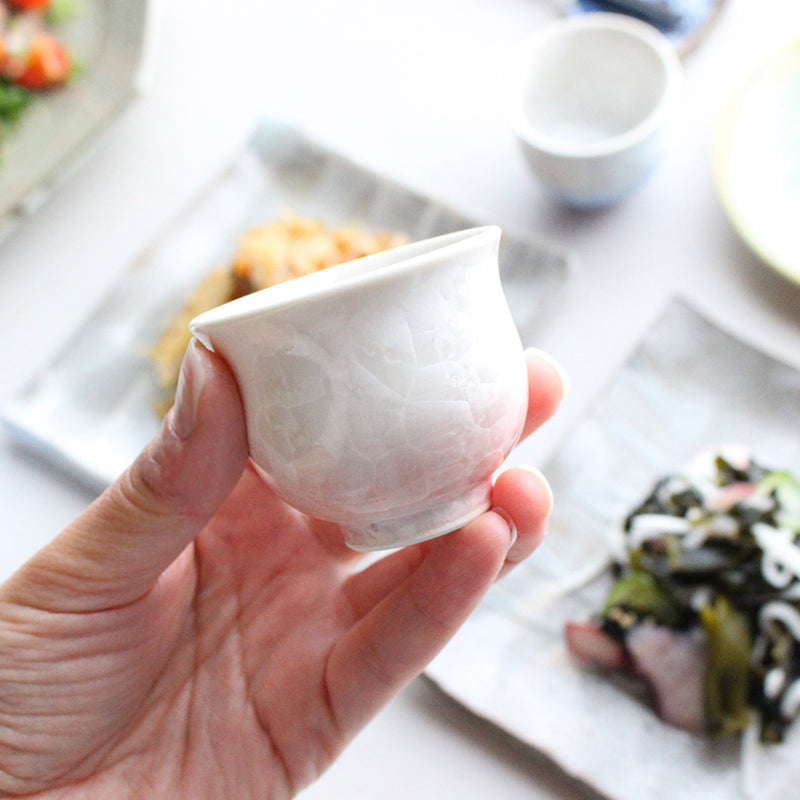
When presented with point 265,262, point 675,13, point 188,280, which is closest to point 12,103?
point 188,280

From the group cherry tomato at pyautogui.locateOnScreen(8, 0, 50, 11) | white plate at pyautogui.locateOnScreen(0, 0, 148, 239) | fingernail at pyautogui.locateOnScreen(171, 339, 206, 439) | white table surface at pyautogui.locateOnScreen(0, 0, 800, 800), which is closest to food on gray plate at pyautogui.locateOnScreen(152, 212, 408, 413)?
white table surface at pyautogui.locateOnScreen(0, 0, 800, 800)

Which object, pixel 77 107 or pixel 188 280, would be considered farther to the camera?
pixel 77 107

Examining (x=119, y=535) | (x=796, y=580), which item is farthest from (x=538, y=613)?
(x=119, y=535)

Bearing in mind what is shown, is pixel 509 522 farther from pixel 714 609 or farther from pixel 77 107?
pixel 77 107

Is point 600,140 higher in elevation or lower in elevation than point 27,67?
lower

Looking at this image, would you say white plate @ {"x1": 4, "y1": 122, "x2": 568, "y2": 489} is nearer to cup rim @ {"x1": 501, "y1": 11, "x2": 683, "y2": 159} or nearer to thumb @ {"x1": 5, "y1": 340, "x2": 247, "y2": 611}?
cup rim @ {"x1": 501, "y1": 11, "x2": 683, "y2": 159}

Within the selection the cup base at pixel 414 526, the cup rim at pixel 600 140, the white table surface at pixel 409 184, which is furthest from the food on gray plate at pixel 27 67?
the cup base at pixel 414 526

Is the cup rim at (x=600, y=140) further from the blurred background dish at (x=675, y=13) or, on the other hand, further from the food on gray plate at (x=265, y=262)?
the food on gray plate at (x=265, y=262)
